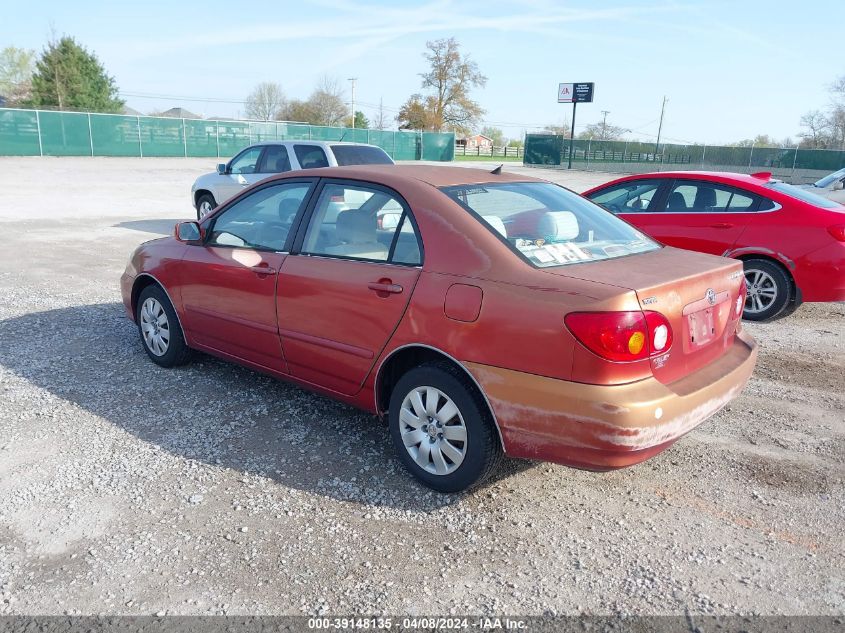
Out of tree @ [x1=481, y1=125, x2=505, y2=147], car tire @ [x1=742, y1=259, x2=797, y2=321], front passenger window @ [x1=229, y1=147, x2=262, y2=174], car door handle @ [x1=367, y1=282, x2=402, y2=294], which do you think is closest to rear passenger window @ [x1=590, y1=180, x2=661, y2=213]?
car tire @ [x1=742, y1=259, x2=797, y2=321]

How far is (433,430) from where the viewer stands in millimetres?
3381

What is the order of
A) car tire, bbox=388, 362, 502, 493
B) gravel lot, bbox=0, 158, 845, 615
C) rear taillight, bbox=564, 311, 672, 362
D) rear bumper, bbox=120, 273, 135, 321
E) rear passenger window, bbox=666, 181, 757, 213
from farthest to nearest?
1. rear passenger window, bbox=666, 181, 757, 213
2. rear bumper, bbox=120, 273, 135, 321
3. car tire, bbox=388, 362, 502, 493
4. rear taillight, bbox=564, 311, 672, 362
5. gravel lot, bbox=0, 158, 845, 615

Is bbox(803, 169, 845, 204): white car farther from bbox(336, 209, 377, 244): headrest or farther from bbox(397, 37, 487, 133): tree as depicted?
bbox(397, 37, 487, 133): tree

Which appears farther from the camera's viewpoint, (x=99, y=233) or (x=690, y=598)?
(x=99, y=233)

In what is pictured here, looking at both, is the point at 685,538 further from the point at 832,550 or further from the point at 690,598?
the point at 832,550

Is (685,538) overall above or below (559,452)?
below

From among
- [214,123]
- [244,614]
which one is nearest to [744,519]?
[244,614]

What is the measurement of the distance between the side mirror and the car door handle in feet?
6.01

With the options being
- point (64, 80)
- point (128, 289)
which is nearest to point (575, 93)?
point (64, 80)

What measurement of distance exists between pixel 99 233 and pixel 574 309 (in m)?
11.6

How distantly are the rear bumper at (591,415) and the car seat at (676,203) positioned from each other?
15.2ft

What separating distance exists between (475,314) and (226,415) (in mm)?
2100

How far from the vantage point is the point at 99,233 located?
12.2 m

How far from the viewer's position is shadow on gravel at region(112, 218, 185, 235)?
1275 cm
